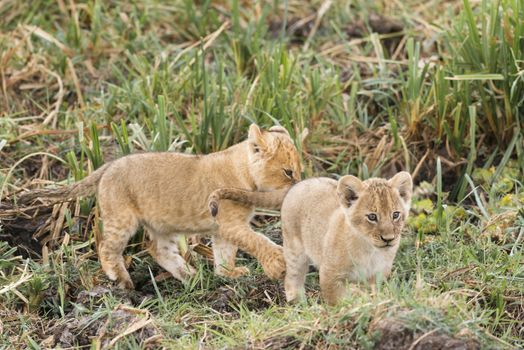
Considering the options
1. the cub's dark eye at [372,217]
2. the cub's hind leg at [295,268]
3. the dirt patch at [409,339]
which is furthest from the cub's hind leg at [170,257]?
the dirt patch at [409,339]

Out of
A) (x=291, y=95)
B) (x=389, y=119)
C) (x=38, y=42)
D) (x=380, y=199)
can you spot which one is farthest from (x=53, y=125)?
(x=380, y=199)

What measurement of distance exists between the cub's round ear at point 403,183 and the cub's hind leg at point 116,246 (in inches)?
77.4

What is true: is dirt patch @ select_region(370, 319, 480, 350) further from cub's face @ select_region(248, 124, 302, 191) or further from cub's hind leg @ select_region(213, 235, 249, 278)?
cub's face @ select_region(248, 124, 302, 191)

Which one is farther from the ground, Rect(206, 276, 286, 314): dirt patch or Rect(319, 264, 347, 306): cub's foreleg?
Rect(319, 264, 347, 306): cub's foreleg

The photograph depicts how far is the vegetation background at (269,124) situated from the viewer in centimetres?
645

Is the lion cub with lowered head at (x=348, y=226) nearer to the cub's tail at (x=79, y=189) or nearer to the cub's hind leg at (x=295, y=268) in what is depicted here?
the cub's hind leg at (x=295, y=268)

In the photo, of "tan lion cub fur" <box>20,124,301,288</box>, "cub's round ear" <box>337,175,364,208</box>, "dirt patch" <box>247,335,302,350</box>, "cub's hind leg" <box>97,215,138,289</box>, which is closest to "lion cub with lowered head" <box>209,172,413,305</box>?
"cub's round ear" <box>337,175,364,208</box>

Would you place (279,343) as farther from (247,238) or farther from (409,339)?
(247,238)

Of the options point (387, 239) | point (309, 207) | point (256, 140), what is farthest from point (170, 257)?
point (387, 239)

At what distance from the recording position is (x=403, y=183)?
6.49m

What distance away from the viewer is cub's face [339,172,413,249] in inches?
248

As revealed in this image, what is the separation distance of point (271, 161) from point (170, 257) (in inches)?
37.7

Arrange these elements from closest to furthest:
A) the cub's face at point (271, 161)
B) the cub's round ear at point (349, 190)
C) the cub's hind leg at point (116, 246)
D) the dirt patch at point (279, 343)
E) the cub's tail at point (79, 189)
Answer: the dirt patch at point (279, 343) → the cub's round ear at point (349, 190) → the cub's hind leg at point (116, 246) → the cub's face at point (271, 161) → the cub's tail at point (79, 189)

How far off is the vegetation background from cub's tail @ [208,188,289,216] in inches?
20.3
